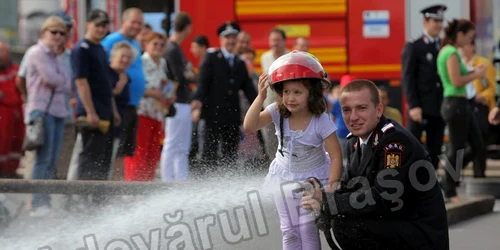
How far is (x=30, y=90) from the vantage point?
998cm

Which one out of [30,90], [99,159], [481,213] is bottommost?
[481,213]

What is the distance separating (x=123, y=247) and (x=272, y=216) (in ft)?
3.24

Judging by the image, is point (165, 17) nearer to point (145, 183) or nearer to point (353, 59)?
point (353, 59)

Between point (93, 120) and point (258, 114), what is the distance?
3.92 m

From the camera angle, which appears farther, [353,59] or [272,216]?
[353,59]

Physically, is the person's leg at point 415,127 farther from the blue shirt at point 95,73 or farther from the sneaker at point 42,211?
the sneaker at point 42,211

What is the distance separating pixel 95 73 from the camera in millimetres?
9984

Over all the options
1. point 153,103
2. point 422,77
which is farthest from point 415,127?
point 153,103

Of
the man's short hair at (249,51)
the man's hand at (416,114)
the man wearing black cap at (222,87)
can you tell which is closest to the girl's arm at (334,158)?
the man's hand at (416,114)

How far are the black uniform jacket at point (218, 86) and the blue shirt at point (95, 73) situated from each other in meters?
1.48

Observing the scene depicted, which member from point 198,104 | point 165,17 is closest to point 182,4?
point 165,17

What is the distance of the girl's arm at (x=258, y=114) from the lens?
605cm

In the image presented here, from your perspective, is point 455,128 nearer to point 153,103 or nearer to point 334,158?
point 153,103

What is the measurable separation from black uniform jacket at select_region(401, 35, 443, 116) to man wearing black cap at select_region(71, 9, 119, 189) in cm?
284
